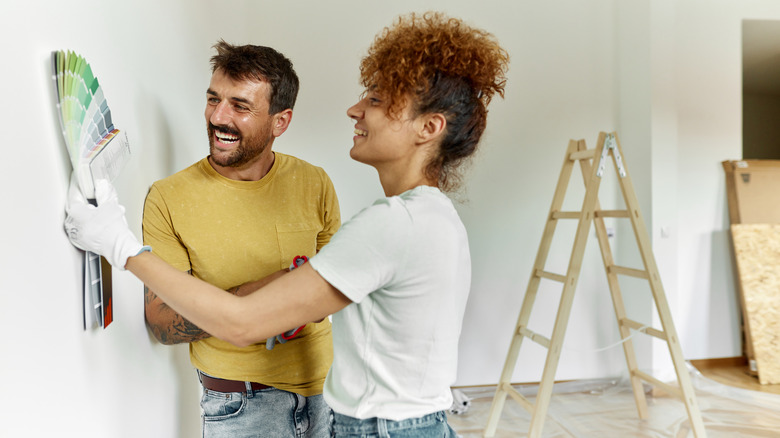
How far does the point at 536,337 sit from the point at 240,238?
2.11 meters

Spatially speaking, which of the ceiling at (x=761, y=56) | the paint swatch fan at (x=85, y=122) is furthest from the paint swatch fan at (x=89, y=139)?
the ceiling at (x=761, y=56)

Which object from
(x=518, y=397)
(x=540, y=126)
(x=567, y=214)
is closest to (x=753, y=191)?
(x=540, y=126)

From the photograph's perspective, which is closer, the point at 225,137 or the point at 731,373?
the point at 225,137

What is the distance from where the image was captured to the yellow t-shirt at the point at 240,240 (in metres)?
1.32

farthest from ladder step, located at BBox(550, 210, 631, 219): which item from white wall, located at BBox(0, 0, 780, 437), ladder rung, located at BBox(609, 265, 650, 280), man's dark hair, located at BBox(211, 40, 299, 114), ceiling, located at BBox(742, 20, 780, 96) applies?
ceiling, located at BBox(742, 20, 780, 96)

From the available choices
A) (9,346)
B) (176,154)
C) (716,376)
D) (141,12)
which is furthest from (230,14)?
(716,376)

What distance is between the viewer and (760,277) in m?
4.21

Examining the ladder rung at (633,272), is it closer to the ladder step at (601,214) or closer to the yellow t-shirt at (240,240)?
the ladder step at (601,214)

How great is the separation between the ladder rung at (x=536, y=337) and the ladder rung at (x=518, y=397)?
300 mm

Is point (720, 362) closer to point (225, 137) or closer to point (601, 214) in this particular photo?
point (601, 214)

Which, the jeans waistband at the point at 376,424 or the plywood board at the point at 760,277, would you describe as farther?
the plywood board at the point at 760,277

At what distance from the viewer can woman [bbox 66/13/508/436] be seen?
2.97ft

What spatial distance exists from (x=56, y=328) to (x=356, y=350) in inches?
19.0

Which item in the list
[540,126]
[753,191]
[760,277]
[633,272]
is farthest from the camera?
[753,191]
